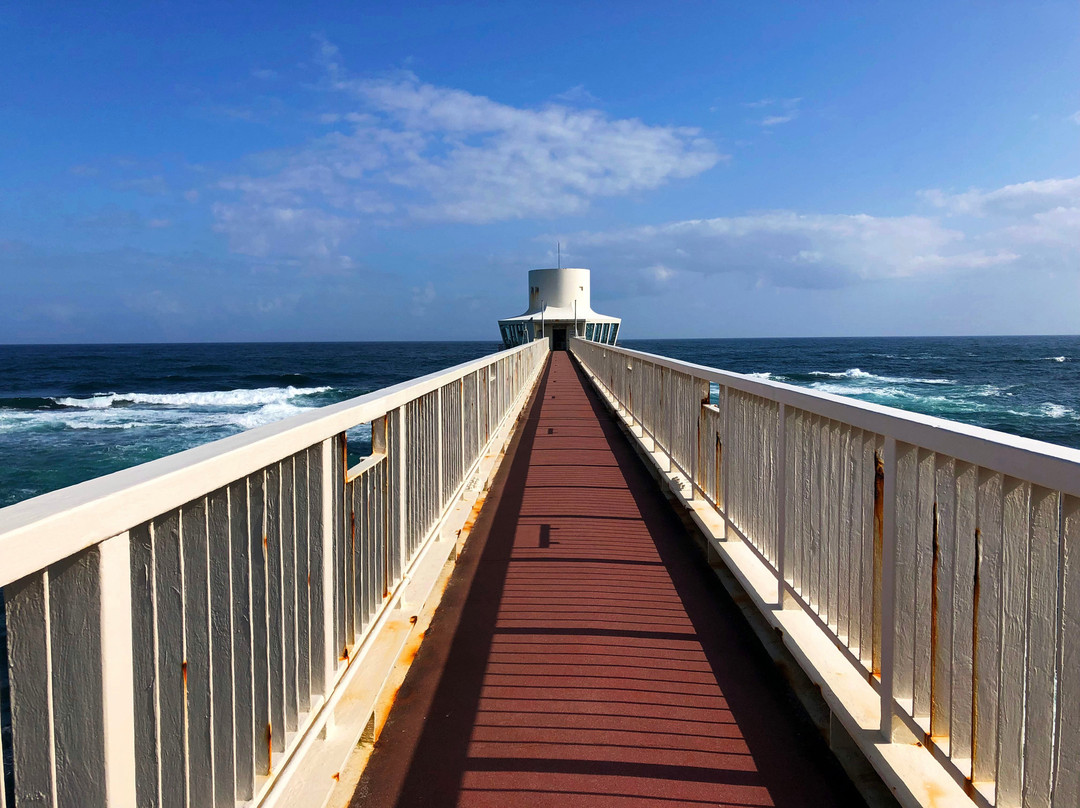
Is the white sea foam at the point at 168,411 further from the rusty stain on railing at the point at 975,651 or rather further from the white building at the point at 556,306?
the rusty stain on railing at the point at 975,651

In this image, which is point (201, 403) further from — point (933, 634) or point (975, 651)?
point (975, 651)

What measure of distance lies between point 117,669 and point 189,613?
309 mm

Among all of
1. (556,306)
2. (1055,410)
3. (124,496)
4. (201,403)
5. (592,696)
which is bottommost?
(1055,410)

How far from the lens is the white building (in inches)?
2073

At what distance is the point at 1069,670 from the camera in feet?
5.16

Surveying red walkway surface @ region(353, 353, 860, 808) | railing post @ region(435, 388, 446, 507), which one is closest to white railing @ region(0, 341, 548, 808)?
red walkway surface @ region(353, 353, 860, 808)

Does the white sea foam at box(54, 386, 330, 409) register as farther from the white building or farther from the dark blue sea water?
the white building

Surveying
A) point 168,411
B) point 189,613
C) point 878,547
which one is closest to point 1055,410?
point 878,547

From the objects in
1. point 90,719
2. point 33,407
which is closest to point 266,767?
point 90,719

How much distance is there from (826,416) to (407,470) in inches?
80.5

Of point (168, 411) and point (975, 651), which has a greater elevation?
point (975, 651)

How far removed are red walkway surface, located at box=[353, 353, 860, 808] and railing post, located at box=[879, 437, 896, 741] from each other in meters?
0.34

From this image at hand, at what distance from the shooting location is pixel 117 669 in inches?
50.9

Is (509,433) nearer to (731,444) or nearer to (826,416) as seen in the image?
(731,444)
